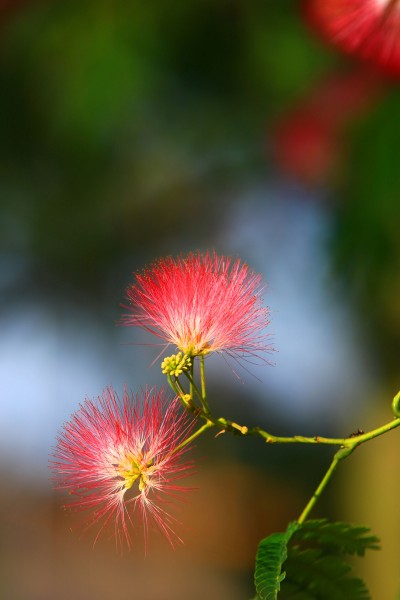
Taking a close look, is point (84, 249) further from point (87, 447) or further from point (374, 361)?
point (87, 447)

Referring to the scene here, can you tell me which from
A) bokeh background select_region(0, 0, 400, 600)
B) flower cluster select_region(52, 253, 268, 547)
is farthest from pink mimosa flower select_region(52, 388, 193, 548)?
bokeh background select_region(0, 0, 400, 600)

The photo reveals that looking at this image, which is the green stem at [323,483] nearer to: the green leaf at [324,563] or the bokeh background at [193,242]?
the green leaf at [324,563]

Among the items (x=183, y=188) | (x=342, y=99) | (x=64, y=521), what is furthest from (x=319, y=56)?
(x=64, y=521)

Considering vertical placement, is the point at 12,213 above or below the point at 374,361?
above

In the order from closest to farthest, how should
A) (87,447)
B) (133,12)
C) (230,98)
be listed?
(87,447)
(133,12)
(230,98)

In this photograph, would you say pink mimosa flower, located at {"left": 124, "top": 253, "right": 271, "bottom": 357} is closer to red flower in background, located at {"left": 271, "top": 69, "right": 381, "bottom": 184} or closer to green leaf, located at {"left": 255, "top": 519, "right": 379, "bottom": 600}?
green leaf, located at {"left": 255, "top": 519, "right": 379, "bottom": 600}

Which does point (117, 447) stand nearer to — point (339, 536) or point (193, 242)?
point (339, 536)

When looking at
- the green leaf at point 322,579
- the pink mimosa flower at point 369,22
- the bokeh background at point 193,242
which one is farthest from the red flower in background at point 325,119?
the green leaf at point 322,579
